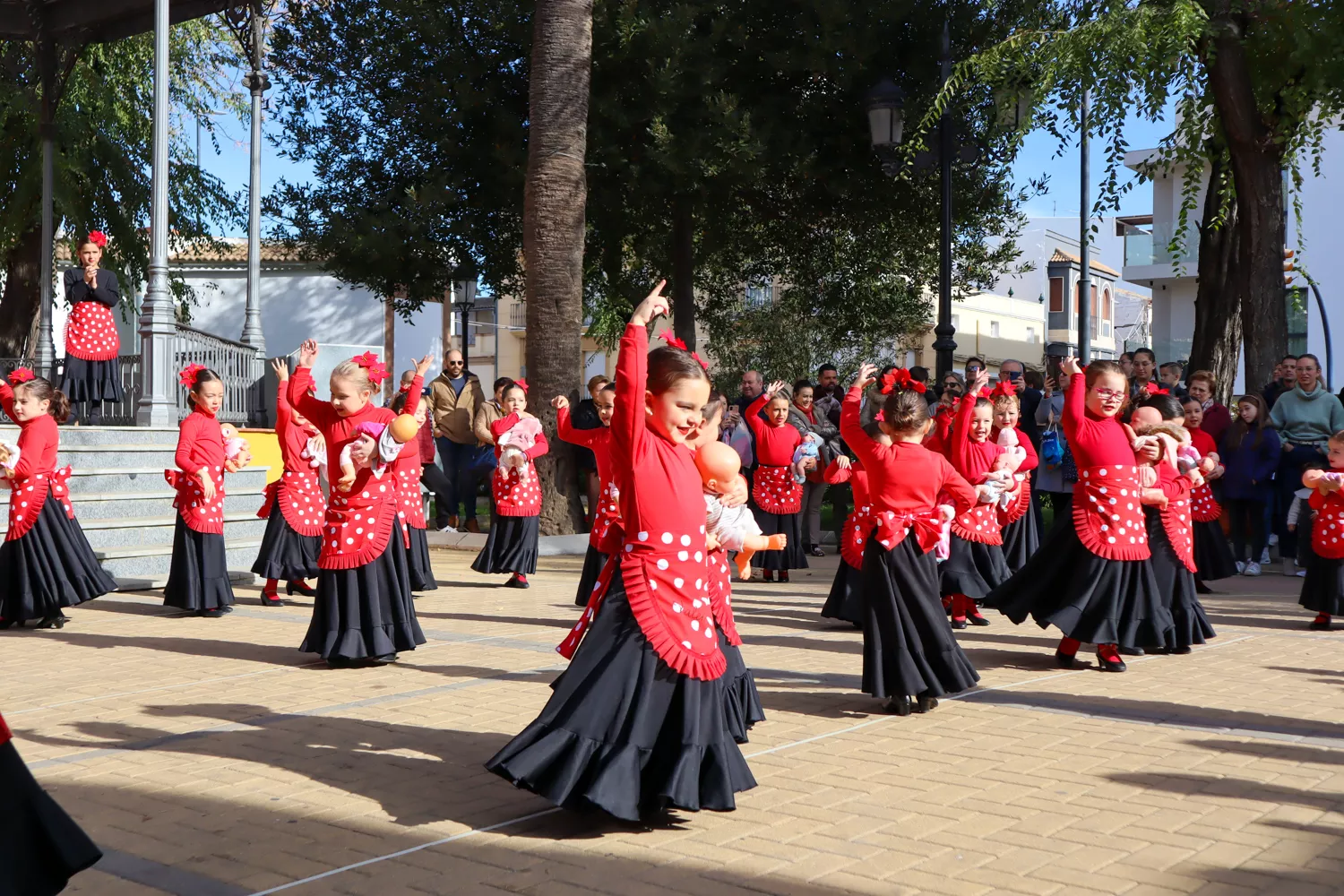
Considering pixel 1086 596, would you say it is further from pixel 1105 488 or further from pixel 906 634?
pixel 906 634

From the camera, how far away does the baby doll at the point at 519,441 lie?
12.5 metres

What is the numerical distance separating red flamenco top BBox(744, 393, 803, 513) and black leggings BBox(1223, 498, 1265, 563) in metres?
4.66

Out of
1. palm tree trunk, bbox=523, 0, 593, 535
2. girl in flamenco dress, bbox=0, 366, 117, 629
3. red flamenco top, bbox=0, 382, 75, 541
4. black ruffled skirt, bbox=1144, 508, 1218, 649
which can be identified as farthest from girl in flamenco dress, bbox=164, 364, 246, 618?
black ruffled skirt, bbox=1144, 508, 1218, 649

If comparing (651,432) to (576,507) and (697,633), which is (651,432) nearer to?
(697,633)

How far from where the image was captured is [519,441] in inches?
494

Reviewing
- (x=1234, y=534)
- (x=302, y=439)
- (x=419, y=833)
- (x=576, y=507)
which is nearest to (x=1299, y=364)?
(x=1234, y=534)

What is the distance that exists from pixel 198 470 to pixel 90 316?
653 centimetres

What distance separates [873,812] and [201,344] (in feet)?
51.8

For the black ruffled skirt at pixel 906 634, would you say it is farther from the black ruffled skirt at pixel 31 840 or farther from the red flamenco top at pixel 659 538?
the black ruffled skirt at pixel 31 840

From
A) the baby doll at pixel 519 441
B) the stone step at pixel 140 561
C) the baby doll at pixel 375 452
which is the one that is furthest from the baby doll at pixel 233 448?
the baby doll at pixel 375 452

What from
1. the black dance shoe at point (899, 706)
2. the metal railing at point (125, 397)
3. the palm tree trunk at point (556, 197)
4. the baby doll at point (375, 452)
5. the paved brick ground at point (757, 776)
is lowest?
the paved brick ground at point (757, 776)

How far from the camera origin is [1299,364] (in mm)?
13672

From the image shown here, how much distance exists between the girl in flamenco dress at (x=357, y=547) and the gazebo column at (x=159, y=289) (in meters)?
8.55

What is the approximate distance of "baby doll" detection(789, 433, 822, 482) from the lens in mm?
12772
